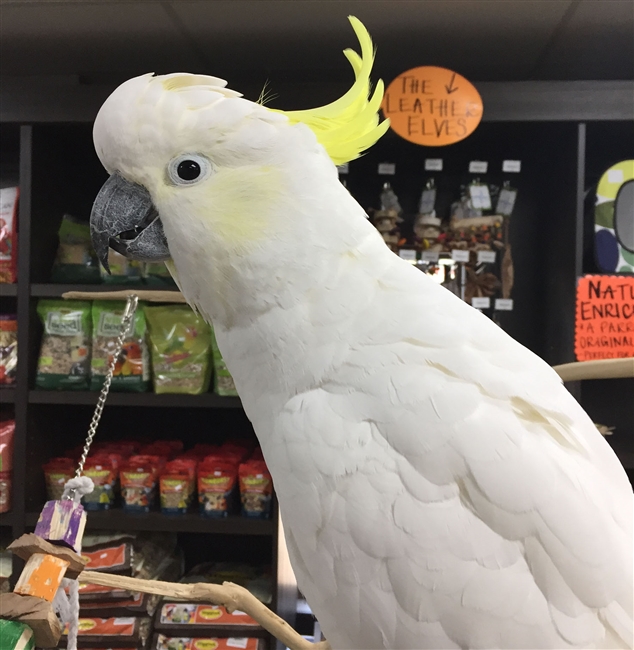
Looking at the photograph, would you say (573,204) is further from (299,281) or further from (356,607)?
(356,607)

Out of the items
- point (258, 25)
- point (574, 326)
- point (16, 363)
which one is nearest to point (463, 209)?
point (574, 326)

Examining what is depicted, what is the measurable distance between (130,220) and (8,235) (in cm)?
Answer: 116

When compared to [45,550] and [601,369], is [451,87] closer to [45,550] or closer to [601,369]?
[601,369]

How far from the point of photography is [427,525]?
0.60 m

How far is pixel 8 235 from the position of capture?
1604mm

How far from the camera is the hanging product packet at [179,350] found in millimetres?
1606

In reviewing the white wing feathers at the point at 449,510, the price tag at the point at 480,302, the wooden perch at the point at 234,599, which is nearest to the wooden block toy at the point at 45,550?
the wooden perch at the point at 234,599

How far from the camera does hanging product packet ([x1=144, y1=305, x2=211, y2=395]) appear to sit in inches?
63.2

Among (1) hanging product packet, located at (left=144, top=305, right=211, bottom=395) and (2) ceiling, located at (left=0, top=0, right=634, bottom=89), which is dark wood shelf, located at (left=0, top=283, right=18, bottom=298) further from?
(2) ceiling, located at (left=0, top=0, right=634, bottom=89)

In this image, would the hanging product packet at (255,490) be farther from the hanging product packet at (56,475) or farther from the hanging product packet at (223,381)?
the hanging product packet at (56,475)

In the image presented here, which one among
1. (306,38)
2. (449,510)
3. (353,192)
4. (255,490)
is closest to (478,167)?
(353,192)

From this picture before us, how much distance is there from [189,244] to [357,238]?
0.71 feet

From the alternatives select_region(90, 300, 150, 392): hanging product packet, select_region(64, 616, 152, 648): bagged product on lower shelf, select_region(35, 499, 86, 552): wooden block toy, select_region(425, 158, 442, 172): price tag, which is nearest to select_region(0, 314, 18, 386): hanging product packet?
select_region(90, 300, 150, 392): hanging product packet

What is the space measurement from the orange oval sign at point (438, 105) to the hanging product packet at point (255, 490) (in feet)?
3.46
